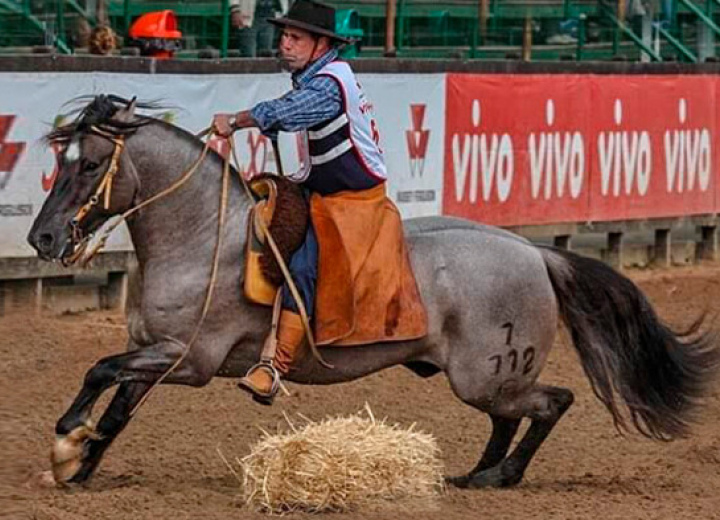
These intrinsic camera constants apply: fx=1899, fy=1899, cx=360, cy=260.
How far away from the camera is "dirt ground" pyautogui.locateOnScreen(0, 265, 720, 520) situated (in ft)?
25.5

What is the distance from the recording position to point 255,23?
15.0 m

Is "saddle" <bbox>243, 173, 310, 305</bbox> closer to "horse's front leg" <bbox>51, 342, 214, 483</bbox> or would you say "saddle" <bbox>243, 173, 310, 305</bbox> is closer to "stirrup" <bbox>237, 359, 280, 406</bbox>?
"stirrup" <bbox>237, 359, 280, 406</bbox>

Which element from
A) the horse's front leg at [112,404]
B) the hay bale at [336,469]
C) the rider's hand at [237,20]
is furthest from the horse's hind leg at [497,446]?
the rider's hand at [237,20]

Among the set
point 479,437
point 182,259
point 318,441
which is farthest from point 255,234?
point 479,437

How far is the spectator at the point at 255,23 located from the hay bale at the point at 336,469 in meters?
6.82

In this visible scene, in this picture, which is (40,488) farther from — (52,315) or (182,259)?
(52,315)

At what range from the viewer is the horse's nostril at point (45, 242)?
7859 mm

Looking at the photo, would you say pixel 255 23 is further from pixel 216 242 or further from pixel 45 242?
pixel 45 242

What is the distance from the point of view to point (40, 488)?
7887 mm

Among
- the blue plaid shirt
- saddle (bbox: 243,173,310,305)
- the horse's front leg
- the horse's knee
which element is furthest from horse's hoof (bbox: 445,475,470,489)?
the blue plaid shirt

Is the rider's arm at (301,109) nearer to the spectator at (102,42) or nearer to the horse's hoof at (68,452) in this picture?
the horse's hoof at (68,452)

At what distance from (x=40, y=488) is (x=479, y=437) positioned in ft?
9.75

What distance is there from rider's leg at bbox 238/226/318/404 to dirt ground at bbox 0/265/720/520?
0.49 m

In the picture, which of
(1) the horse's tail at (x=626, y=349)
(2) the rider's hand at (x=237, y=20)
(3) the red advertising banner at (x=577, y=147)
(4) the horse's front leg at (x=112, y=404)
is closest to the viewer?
(4) the horse's front leg at (x=112, y=404)
